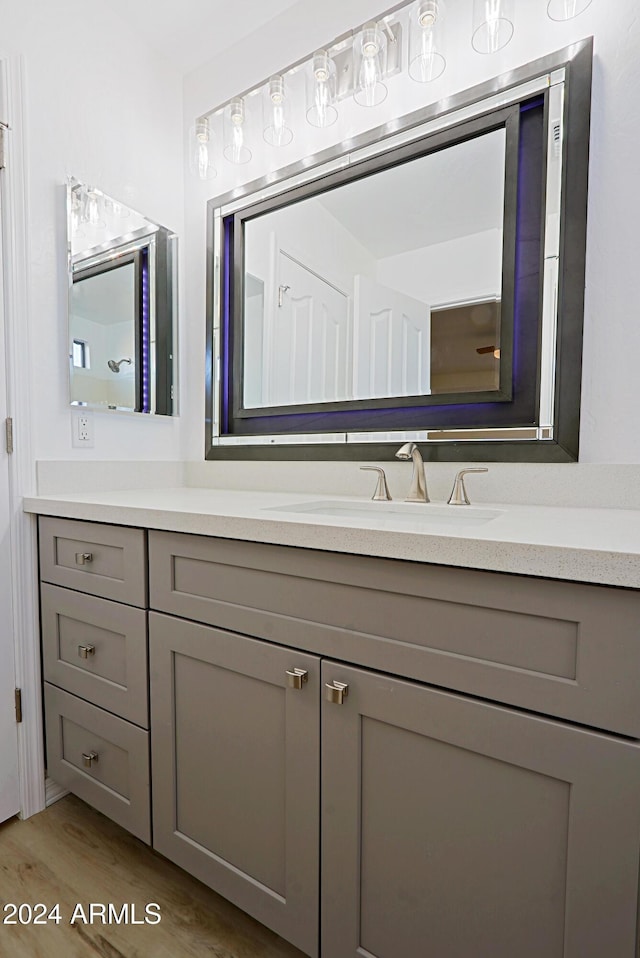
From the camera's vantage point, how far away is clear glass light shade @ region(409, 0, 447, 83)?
1.20m

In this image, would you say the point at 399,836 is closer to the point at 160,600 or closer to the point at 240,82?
the point at 160,600

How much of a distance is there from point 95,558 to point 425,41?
1.54 metres

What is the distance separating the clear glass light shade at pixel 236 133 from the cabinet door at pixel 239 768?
147 cm

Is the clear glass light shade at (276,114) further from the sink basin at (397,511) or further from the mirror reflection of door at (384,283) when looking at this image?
the sink basin at (397,511)

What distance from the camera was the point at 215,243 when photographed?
1.74 meters

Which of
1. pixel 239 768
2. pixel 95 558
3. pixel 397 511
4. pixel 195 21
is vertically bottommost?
pixel 239 768

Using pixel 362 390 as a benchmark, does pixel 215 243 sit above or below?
above

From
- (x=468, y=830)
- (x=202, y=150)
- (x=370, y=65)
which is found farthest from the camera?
(x=202, y=150)

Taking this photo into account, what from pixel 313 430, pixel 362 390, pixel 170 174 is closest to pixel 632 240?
pixel 362 390

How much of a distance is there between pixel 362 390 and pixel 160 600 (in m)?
0.82

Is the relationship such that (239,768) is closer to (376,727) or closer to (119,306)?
(376,727)

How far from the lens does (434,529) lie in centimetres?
77

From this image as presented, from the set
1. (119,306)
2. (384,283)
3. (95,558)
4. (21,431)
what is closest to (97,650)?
(95,558)

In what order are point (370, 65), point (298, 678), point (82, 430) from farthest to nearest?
point (82, 430) → point (370, 65) → point (298, 678)
